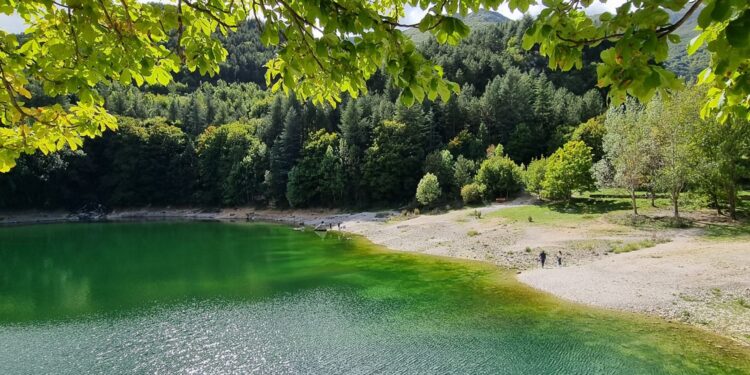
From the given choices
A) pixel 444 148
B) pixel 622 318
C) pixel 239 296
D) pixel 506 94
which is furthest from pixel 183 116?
pixel 622 318

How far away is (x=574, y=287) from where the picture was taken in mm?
24078

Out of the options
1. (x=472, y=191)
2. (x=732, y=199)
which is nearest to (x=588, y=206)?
(x=732, y=199)

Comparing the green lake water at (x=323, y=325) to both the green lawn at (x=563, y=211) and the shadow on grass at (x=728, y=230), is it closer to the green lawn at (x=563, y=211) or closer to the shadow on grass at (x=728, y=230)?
the green lawn at (x=563, y=211)

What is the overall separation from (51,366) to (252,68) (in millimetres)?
158613

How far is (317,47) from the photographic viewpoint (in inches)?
155

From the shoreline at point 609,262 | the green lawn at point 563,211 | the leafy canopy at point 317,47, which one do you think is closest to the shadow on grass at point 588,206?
the green lawn at point 563,211

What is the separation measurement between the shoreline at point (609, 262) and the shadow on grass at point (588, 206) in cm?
517

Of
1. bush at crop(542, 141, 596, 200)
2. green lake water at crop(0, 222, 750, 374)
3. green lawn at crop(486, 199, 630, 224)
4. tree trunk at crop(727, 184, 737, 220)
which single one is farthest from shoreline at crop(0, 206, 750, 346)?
bush at crop(542, 141, 596, 200)

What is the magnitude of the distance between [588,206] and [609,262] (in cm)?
2077

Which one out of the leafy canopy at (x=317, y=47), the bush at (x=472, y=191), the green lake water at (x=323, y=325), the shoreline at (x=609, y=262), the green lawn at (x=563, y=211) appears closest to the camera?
the leafy canopy at (x=317, y=47)

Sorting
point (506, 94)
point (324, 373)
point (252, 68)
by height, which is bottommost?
point (324, 373)

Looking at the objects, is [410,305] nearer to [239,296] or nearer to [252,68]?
[239,296]

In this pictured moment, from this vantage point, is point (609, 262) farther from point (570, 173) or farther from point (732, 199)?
point (570, 173)

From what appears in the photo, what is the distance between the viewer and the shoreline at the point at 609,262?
778 inches
